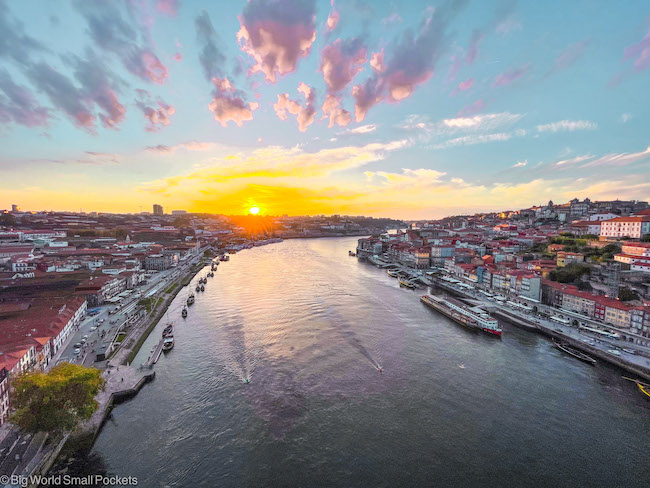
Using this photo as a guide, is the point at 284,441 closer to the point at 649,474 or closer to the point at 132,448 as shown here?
the point at 132,448

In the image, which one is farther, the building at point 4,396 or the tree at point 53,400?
the building at point 4,396

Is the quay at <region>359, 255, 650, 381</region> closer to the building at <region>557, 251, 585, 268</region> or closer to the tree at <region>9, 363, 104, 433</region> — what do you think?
the building at <region>557, 251, 585, 268</region>

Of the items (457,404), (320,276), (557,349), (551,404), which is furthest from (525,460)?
(320,276)

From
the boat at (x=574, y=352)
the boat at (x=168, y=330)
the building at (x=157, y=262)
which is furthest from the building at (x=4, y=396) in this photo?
the building at (x=157, y=262)

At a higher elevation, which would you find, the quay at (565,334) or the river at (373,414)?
the quay at (565,334)

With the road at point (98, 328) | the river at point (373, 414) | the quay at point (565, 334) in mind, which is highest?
the road at point (98, 328)

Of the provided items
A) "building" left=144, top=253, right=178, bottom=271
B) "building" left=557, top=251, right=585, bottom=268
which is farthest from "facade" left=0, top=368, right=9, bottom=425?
"building" left=557, top=251, right=585, bottom=268

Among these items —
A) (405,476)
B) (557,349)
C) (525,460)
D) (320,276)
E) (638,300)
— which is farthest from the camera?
(320,276)

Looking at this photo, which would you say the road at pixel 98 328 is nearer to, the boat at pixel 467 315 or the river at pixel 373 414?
the river at pixel 373 414
